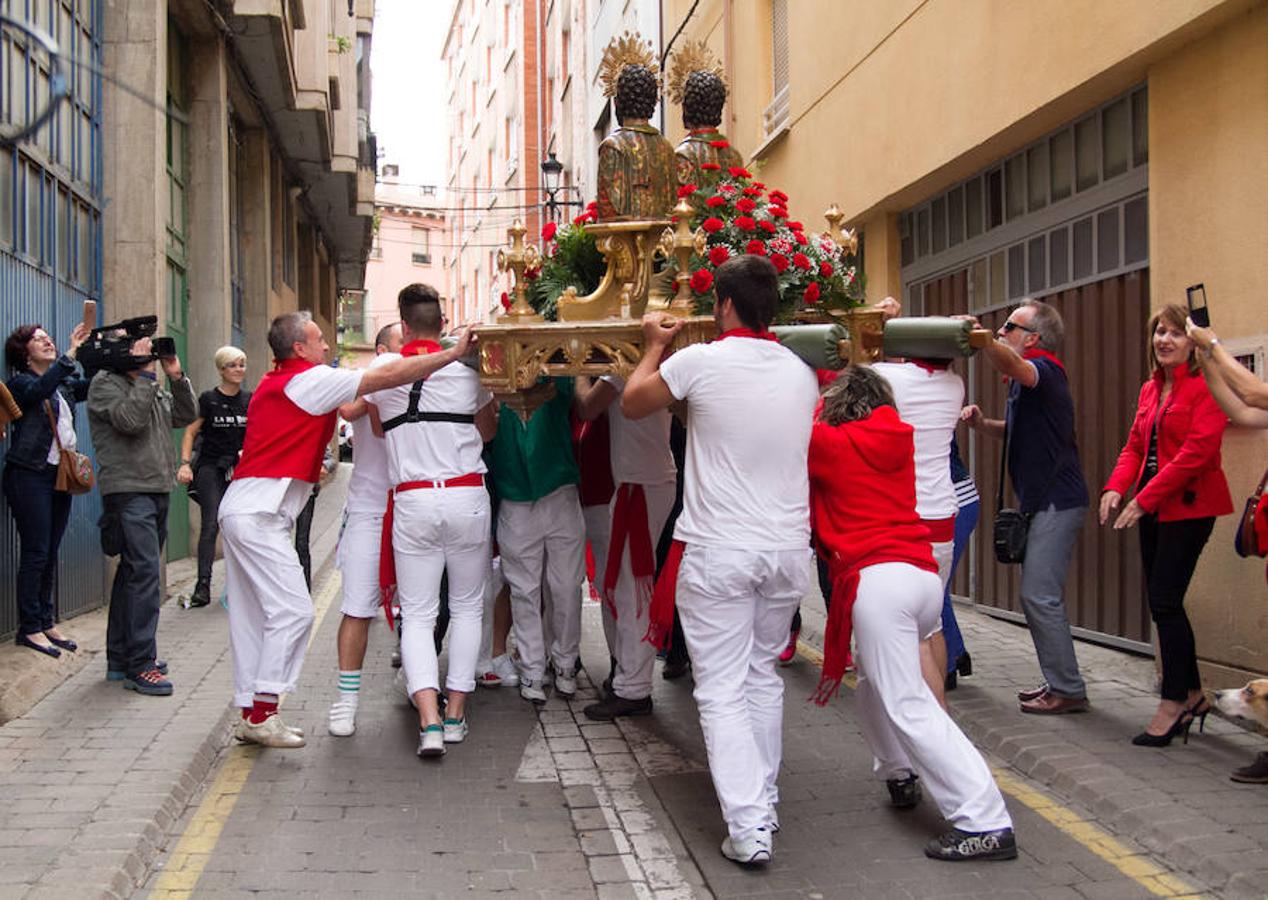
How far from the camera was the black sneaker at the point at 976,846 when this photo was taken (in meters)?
4.61

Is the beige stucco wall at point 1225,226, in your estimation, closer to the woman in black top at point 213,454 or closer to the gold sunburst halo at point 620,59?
the gold sunburst halo at point 620,59

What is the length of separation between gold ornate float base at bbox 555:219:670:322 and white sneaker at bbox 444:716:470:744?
2.05 metres

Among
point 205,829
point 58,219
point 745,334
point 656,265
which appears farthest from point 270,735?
point 58,219

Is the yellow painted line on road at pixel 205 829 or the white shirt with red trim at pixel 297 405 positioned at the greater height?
the white shirt with red trim at pixel 297 405

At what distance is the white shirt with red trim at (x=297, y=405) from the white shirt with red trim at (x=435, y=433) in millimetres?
165

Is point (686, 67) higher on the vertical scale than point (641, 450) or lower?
higher

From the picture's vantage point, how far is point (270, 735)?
6262 millimetres

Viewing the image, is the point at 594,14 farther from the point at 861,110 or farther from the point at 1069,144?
the point at 1069,144

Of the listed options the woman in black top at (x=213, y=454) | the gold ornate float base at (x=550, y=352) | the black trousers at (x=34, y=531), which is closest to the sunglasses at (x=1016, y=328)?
the gold ornate float base at (x=550, y=352)

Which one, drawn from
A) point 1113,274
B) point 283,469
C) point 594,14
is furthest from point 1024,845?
point 594,14

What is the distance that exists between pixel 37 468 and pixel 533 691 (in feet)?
10.3

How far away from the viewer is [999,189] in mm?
10109

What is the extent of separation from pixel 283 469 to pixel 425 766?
5.21ft

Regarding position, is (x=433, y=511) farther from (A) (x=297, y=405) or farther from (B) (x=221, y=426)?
(B) (x=221, y=426)
